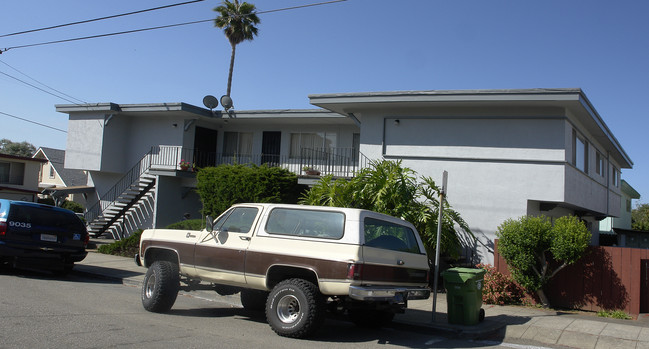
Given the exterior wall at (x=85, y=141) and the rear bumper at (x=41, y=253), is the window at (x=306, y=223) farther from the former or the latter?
the exterior wall at (x=85, y=141)

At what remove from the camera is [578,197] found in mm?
15797

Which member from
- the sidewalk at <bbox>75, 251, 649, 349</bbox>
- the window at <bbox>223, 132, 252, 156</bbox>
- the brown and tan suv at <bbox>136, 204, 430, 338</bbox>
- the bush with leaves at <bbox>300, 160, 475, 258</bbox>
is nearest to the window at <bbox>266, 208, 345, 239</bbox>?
the brown and tan suv at <bbox>136, 204, 430, 338</bbox>

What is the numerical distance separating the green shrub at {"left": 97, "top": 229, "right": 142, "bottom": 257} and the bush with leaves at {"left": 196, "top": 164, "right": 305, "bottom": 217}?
95.7 inches

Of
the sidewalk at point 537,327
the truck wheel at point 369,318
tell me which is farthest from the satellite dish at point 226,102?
the truck wheel at point 369,318

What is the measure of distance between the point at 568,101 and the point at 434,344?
8352 millimetres

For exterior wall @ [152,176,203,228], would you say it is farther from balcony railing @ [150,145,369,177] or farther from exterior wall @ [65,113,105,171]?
exterior wall @ [65,113,105,171]

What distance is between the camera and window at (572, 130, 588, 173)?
15477 millimetres

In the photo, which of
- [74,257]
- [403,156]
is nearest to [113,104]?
[74,257]

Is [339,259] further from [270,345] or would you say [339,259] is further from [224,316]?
[224,316]

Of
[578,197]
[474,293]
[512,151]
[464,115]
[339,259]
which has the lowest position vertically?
[474,293]

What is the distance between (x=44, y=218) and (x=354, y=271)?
845 centimetres

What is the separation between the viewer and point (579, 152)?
53.2 feet

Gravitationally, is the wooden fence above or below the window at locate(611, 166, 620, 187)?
below

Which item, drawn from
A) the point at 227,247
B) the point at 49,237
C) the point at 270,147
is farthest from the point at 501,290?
the point at 270,147
